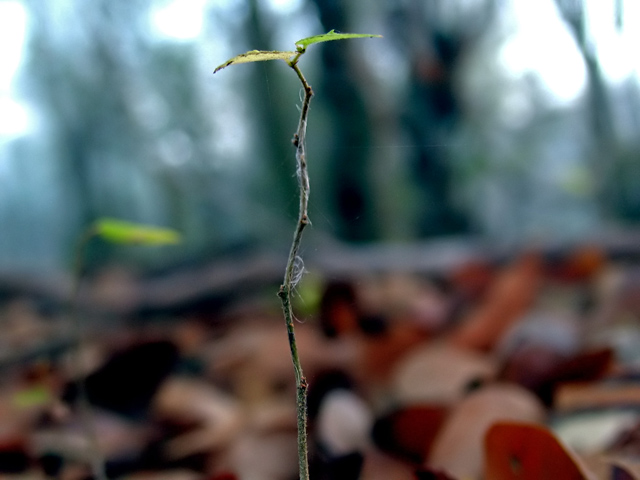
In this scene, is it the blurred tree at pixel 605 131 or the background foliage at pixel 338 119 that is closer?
the blurred tree at pixel 605 131

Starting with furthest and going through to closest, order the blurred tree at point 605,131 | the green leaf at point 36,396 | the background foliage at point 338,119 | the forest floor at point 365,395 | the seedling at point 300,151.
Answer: the background foliage at point 338,119 → the blurred tree at point 605,131 → the green leaf at point 36,396 → the forest floor at point 365,395 → the seedling at point 300,151

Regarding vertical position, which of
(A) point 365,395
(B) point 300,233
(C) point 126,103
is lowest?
(A) point 365,395

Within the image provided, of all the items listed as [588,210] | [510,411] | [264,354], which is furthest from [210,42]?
[588,210]

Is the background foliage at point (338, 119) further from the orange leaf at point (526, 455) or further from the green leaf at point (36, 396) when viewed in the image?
the orange leaf at point (526, 455)

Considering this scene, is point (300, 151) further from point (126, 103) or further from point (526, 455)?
point (126, 103)

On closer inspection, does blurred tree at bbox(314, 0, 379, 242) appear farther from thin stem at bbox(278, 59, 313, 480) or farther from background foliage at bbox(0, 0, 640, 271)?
thin stem at bbox(278, 59, 313, 480)

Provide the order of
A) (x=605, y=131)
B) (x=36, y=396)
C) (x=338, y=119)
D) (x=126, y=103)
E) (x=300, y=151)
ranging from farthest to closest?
(x=126, y=103) → (x=338, y=119) → (x=605, y=131) → (x=36, y=396) → (x=300, y=151)

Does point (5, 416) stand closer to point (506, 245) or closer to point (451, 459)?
point (451, 459)

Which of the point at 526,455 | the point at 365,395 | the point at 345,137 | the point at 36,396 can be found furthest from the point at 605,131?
the point at 36,396

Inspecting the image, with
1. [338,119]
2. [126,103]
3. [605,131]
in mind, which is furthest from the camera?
[126,103]

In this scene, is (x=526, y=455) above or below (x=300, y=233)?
below

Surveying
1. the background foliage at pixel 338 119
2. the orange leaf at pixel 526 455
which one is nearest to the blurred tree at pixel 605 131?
the background foliage at pixel 338 119
